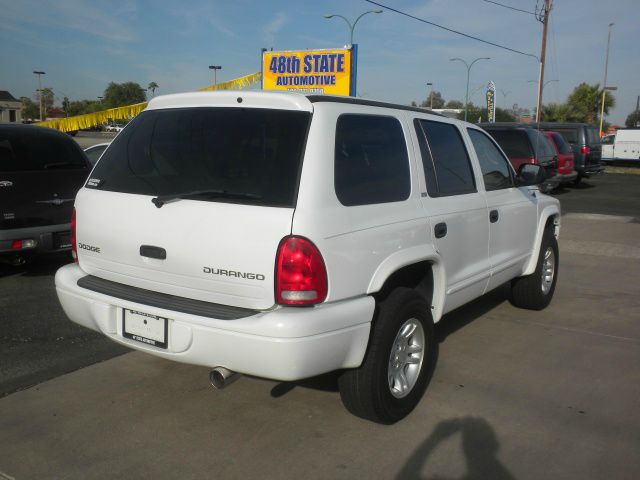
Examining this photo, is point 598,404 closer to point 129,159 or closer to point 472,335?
point 472,335

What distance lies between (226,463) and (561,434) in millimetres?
1814

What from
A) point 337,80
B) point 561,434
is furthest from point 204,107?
point 337,80

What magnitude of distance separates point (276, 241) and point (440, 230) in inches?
50.9

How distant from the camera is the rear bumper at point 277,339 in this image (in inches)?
111

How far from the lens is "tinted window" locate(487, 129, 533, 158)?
41.2 feet

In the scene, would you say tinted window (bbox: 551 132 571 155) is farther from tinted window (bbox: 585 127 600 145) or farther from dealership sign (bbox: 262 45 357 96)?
dealership sign (bbox: 262 45 357 96)

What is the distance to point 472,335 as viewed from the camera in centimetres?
513

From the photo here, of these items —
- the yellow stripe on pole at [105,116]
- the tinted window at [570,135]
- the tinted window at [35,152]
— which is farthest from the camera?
the tinted window at [570,135]

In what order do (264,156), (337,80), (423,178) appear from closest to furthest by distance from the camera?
1. (264,156)
2. (423,178)
3. (337,80)

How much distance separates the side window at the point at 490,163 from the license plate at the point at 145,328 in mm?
2605

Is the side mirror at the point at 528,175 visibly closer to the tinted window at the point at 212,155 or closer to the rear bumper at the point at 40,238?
the tinted window at the point at 212,155

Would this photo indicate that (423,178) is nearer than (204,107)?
No

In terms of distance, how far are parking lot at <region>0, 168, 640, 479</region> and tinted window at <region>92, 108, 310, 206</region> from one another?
129 centimetres

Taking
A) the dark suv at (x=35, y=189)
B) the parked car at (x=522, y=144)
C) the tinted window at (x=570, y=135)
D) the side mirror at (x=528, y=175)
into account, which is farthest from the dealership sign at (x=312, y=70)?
the side mirror at (x=528, y=175)
